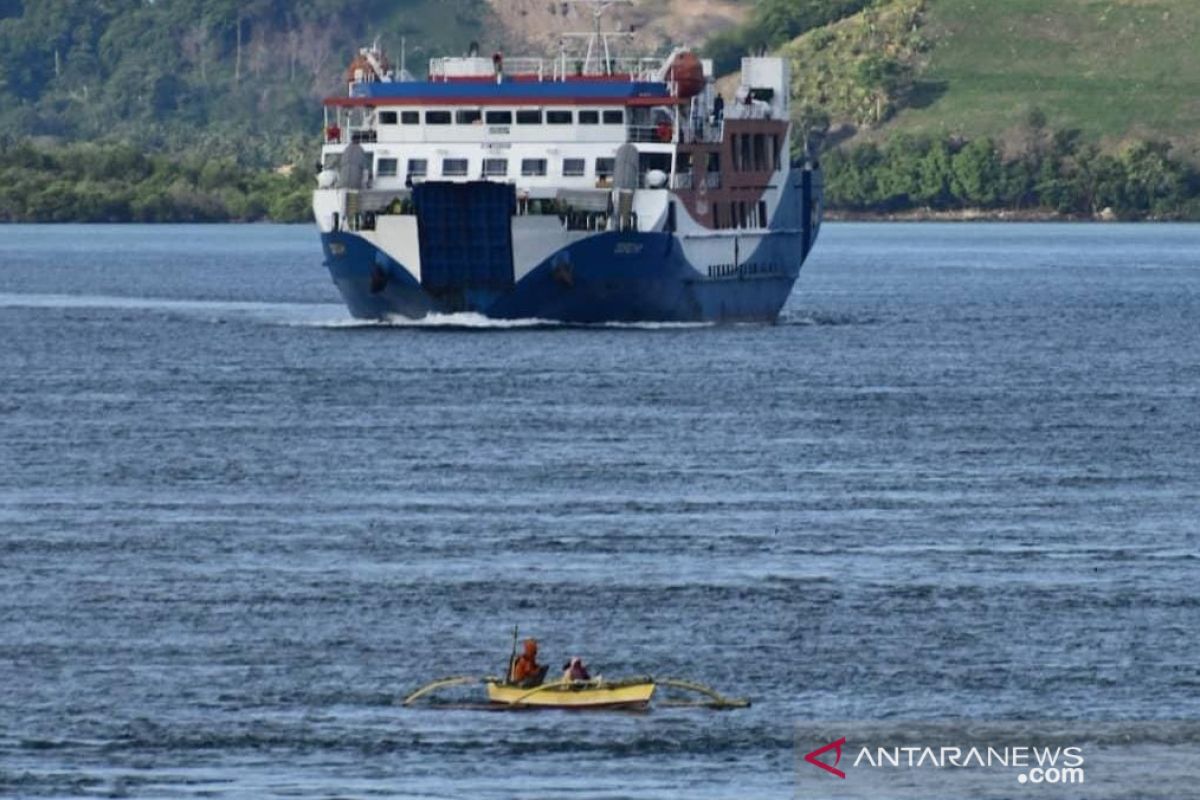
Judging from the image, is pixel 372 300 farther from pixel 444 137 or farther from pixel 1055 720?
pixel 1055 720

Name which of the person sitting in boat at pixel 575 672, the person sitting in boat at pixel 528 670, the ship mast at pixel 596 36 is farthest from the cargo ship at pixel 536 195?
the person sitting in boat at pixel 575 672

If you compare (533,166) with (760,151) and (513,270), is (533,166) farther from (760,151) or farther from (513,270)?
(760,151)

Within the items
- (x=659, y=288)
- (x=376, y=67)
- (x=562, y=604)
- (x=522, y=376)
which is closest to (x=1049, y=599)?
(x=562, y=604)

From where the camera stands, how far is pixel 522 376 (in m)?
101

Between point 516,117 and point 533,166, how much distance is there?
196cm

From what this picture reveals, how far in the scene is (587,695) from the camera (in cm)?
4759

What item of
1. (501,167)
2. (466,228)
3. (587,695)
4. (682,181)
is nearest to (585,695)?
(587,695)

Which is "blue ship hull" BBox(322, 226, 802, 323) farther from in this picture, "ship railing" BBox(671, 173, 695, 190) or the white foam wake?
"ship railing" BBox(671, 173, 695, 190)

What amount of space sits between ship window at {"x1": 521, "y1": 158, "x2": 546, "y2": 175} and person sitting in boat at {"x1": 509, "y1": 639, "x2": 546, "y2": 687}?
65482 mm

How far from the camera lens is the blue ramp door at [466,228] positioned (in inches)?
4242

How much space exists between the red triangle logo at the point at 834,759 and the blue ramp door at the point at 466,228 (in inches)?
2479

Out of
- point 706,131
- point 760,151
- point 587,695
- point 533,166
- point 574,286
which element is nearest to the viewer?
point 587,695

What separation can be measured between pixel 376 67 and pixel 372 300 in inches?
339

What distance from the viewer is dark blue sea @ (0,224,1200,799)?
46.4 metres
